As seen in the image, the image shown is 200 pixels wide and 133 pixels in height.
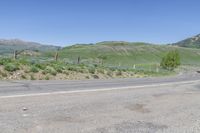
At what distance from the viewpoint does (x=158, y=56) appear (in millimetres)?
150500

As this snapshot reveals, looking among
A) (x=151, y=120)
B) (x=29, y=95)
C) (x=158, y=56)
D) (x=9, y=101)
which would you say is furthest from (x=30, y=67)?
(x=158, y=56)

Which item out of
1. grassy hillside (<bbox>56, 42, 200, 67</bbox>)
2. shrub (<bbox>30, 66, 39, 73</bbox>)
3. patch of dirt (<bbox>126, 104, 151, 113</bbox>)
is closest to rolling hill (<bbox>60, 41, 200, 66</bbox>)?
grassy hillside (<bbox>56, 42, 200, 67</bbox>)

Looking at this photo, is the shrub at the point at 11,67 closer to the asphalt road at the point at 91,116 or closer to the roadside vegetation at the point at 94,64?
the roadside vegetation at the point at 94,64

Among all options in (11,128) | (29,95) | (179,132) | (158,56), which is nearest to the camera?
(11,128)

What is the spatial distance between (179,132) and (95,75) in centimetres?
2350

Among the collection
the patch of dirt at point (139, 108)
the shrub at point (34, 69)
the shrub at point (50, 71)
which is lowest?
the patch of dirt at point (139, 108)

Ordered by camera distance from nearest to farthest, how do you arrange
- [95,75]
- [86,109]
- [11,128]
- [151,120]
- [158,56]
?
[11,128], [151,120], [86,109], [95,75], [158,56]

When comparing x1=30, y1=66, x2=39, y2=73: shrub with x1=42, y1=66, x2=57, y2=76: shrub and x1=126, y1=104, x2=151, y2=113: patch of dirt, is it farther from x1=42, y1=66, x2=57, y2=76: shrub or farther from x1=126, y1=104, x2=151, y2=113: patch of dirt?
x1=126, y1=104, x2=151, y2=113: patch of dirt

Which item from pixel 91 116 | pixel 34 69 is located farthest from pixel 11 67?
pixel 91 116

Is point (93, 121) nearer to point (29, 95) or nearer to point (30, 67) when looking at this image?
point (29, 95)

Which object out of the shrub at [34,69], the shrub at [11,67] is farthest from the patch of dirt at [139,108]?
the shrub at [34,69]

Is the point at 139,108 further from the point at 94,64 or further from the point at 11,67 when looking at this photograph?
the point at 94,64

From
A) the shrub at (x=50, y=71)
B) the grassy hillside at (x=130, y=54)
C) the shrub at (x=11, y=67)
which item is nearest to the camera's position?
the shrub at (x=11, y=67)

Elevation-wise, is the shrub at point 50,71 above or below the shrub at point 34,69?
below
